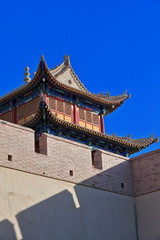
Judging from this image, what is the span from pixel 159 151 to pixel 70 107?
8907 mm

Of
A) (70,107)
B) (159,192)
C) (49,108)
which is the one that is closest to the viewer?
(159,192)

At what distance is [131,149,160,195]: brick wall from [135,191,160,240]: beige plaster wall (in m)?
0.22

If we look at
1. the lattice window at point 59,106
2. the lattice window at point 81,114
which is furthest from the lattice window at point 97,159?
the lattice window at point 81,114

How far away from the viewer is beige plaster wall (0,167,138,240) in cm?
1535

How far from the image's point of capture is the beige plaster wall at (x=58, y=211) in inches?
604

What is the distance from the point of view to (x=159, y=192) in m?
18.3

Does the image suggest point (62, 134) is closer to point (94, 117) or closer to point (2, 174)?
point (94, 117)

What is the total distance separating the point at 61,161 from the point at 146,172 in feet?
9.93

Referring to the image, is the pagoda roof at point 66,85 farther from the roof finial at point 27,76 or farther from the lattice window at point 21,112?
the roof finial at point 27,76

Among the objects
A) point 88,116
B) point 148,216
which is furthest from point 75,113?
point 148,216

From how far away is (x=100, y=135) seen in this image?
2653 cm

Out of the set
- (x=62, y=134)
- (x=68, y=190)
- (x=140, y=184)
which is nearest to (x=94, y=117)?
(x=62, y=134)

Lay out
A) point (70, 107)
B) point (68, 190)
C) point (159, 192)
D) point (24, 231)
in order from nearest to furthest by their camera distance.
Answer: point (24, 231) → point (68, 190) → point (159, 192) → point (70, 107)

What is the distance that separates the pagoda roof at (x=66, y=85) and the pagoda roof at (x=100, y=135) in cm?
173
